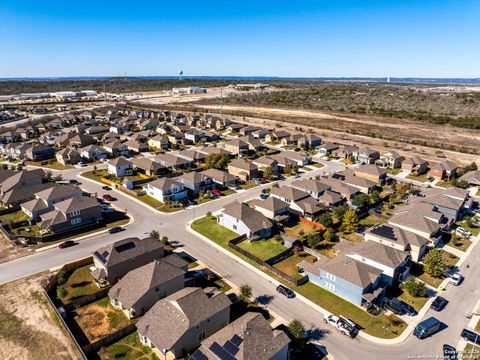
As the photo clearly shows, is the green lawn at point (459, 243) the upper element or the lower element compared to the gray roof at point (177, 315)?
lower

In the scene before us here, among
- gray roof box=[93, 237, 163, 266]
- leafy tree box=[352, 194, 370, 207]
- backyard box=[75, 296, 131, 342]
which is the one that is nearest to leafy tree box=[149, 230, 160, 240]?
gray roof box=[93, 237, 163, 266]

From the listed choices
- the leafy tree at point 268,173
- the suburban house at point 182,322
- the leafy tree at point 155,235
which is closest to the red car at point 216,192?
the leafy tree at point 268,173

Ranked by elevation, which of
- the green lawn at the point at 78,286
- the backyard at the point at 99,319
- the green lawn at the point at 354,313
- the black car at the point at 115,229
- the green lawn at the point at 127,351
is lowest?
the green lawn at the point at 354,313

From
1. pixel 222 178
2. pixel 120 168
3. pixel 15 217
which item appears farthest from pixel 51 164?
pixel 222 178

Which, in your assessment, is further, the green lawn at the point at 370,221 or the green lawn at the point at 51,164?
the green lawn at the point at 51,164

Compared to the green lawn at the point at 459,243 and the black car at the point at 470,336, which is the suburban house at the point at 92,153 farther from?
the black car at the point at 470,336

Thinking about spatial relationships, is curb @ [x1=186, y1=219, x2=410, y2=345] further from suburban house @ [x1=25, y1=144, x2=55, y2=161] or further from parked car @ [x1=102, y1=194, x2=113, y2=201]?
suburban house @ [x1=25, y1=144, x2=55, y2=161]

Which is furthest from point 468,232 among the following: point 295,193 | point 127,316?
point 127,316

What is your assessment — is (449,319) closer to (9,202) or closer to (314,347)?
(314,347)

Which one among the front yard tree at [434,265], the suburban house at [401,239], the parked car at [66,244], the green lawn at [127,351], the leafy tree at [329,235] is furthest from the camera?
the leafy tree at [329,235]

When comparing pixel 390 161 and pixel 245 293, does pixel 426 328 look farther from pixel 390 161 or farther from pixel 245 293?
pixel 390 161
